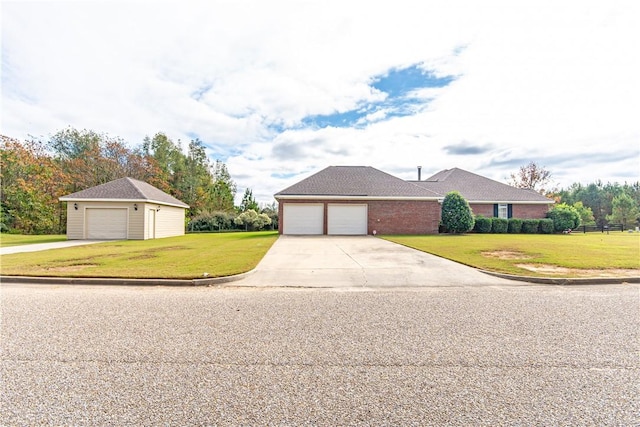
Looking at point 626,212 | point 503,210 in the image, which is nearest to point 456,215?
point 503,210

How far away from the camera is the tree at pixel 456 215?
71.4 feet

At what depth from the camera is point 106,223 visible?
66.1 feet

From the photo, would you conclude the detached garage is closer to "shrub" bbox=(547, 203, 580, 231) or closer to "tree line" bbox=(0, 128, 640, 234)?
"tree line" bbox=(0, 128, 640, 234)

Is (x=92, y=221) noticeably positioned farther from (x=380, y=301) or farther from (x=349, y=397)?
(x=349, y=397)

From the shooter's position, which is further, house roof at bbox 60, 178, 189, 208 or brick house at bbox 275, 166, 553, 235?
brick house at bbox 275, 166, 553, 235

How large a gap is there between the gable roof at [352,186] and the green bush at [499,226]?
5.27 metres

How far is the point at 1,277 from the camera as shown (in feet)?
24.6

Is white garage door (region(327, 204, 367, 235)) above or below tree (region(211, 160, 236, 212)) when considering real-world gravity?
below

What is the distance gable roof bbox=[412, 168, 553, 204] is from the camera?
26.0 m

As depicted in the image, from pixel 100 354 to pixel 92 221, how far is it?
20.4 meters

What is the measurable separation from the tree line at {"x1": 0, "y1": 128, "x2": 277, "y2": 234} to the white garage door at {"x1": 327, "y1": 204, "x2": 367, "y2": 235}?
10.4 m

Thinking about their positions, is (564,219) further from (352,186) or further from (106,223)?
(106,223)

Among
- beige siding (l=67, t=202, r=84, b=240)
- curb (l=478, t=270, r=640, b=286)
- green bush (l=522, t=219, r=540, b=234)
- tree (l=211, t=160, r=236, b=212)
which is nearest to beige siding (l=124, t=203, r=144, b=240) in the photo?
beige siding (l=67, t=202, r=84, b=240)

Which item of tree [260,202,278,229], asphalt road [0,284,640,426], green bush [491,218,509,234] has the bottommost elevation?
asphalt road [0,284,640,426]
